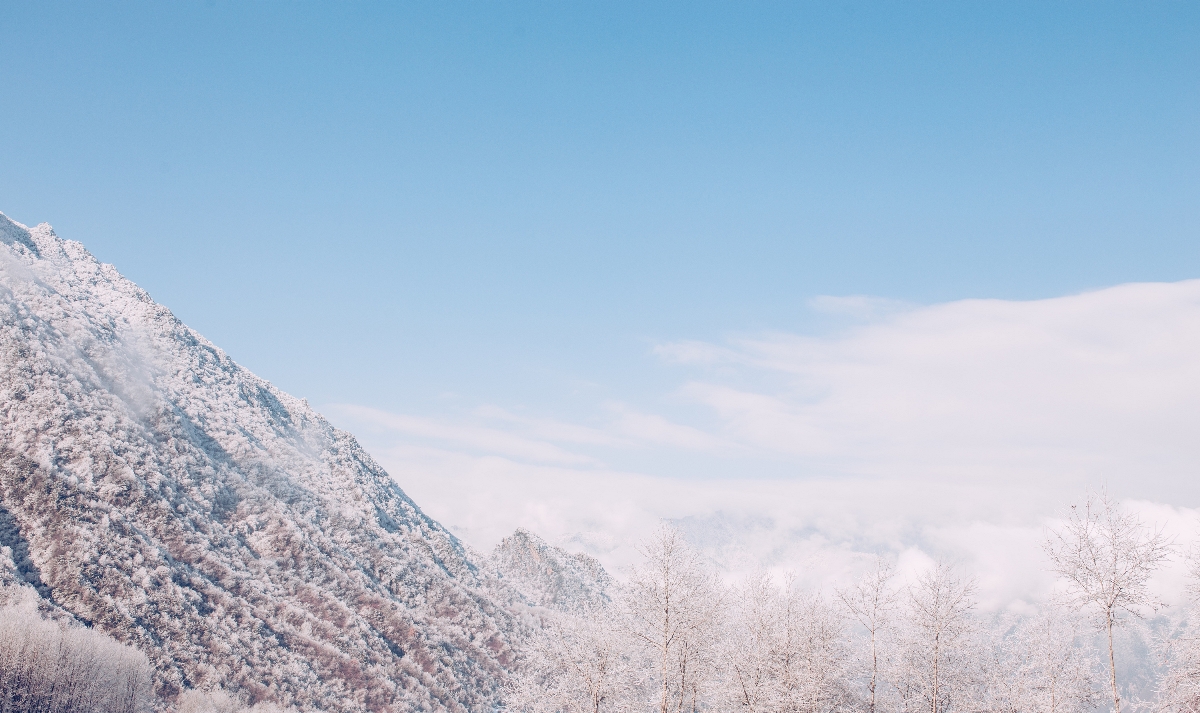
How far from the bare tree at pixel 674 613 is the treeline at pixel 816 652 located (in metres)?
0.06

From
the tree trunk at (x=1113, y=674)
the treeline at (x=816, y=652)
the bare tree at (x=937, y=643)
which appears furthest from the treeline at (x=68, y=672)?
the tree trunk at (x=1113, y=674)

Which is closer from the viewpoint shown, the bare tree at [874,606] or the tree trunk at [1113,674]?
the tree trunk at [1113,674]

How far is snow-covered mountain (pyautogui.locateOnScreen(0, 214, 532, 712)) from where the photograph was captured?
94.1 meters

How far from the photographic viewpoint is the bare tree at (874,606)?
118ft

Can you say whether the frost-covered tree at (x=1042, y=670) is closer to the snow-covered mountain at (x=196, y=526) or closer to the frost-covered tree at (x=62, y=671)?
the frost-covered tree at (x=62, y=671)

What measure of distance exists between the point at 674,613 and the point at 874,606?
40.9 ft

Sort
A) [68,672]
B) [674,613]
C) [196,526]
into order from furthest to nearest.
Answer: [196,526]
[68,672]
[674,613]

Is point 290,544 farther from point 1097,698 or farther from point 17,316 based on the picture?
point 1097,698

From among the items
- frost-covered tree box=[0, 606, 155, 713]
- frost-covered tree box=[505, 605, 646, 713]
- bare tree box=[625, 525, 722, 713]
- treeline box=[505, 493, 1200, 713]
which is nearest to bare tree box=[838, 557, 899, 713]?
treeline box=[505, 493, 1200, 713]

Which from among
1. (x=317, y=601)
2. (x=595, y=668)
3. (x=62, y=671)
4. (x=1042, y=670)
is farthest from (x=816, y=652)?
(x=317, y=601)

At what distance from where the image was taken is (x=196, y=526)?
120688 millimetres

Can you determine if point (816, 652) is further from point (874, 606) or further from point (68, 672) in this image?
point (68, 672)

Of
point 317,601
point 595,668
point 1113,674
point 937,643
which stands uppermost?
point 1113,674

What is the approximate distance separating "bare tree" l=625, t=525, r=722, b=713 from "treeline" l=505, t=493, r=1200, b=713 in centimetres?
6
